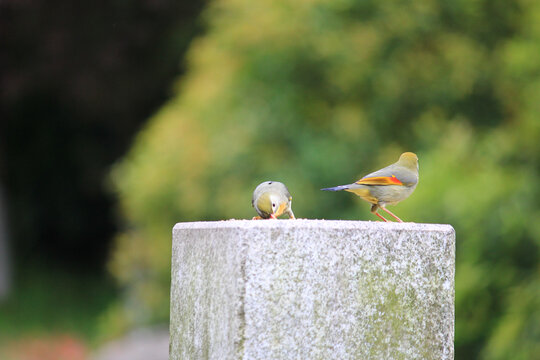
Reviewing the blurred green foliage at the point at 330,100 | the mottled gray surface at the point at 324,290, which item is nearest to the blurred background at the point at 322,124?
the blurred green foliage at the point at 330,100

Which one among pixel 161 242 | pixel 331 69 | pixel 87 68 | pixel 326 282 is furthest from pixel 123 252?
pixel 326 282

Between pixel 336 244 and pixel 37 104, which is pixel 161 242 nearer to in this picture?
pixel 336 244

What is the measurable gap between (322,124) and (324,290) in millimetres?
5655

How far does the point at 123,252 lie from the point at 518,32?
17.3 feet

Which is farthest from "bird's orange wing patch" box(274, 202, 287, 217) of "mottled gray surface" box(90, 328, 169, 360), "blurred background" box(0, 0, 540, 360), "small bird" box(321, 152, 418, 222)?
"mottled gray surface" box(90, 328, 169, 360)

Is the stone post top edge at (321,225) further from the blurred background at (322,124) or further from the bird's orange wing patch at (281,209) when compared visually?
the blurred background at (322,124)

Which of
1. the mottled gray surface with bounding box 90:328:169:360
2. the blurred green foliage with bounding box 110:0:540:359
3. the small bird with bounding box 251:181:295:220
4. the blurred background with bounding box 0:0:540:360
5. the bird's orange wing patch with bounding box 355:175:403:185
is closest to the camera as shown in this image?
the small bird with bounding box 251:181:295:220

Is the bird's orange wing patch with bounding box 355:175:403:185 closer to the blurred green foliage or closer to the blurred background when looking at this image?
the blurred background

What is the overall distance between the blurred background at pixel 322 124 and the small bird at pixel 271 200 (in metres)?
2.80

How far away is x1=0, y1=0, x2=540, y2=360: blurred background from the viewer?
4.86 metres

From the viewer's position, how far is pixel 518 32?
6.82 metres

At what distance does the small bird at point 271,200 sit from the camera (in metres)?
2.07

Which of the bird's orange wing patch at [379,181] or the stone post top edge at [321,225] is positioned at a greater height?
the bird's orange wing patch at [379,181]

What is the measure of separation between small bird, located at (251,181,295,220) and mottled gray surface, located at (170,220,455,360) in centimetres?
23
